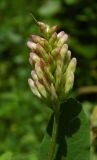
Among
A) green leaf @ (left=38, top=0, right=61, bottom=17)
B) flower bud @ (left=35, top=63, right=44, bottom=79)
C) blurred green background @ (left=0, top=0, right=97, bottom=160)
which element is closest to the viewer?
flower bud @ (left=35, top=63, right=44, bottom=79)

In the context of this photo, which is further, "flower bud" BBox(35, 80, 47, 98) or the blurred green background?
the blurred green background

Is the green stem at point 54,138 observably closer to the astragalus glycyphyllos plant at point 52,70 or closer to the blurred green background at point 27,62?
the astragalus glycyphyllos plant at point 52,70

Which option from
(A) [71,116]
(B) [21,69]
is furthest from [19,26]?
(A) [71,116]

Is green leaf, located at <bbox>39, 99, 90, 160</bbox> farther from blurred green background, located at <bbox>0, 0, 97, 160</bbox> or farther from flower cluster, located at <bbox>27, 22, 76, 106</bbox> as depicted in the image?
blurred green background, located at <bbox>0, 0, 97, 160</bbox>

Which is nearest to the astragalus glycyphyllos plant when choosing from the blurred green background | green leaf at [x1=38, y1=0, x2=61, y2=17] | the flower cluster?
the flower cluster

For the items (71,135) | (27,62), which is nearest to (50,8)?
(27,62)
